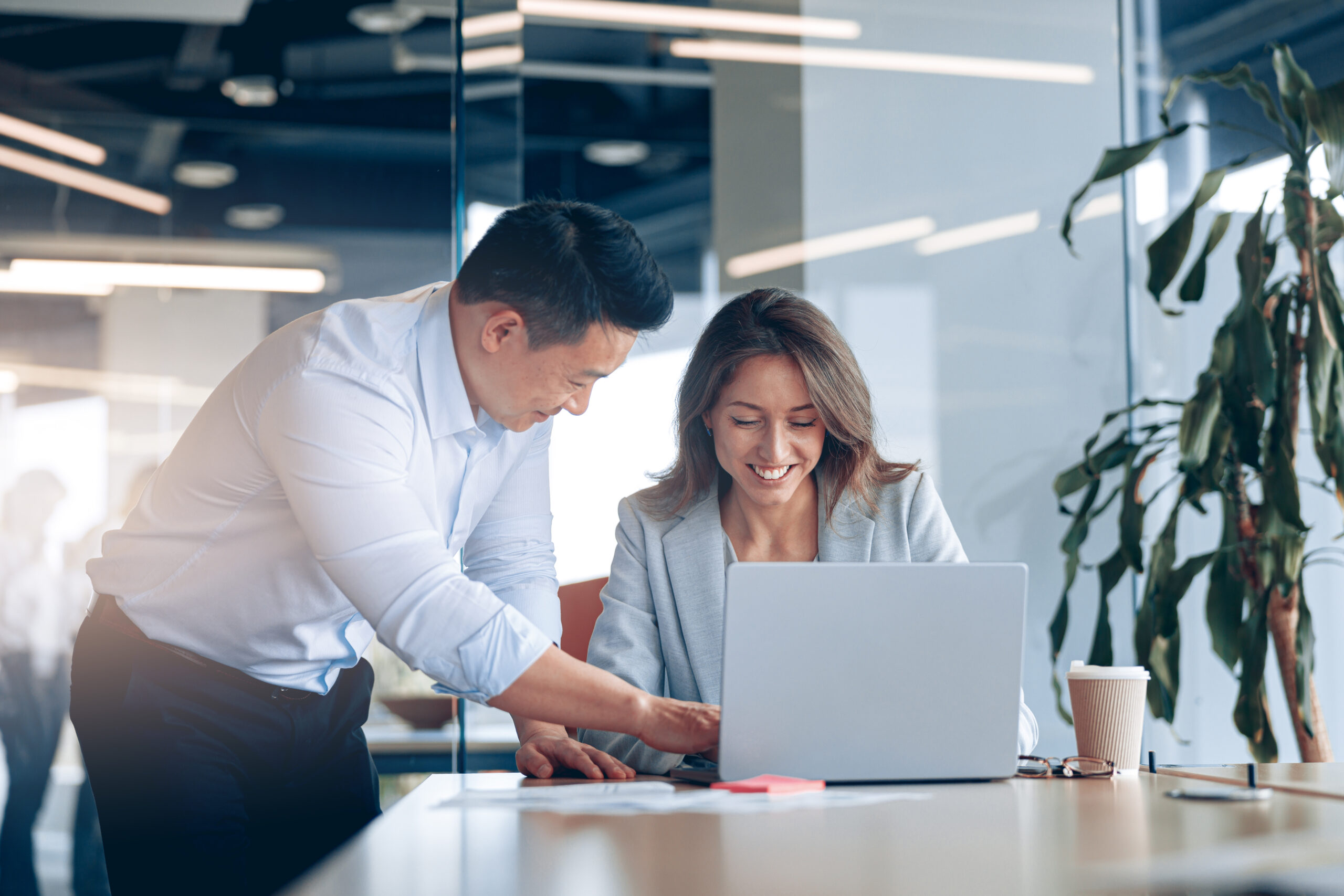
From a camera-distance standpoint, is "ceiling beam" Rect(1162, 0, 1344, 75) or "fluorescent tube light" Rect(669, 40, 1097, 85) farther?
"ceiling beam" Rect(1162, 0, 1344, 75)

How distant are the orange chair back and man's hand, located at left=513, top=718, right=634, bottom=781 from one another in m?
0.62

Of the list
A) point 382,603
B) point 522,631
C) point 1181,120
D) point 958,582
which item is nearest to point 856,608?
→ point 958,582

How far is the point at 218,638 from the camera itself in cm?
161

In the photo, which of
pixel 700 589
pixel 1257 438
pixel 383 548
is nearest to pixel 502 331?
pixel 383 548

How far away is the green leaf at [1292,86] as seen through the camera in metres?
2.74

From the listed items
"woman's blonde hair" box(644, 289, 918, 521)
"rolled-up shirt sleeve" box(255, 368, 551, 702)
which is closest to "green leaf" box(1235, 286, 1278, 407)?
"woman's blonde hair" box(644, 289, 918, 521)

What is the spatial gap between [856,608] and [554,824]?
0.43 meters

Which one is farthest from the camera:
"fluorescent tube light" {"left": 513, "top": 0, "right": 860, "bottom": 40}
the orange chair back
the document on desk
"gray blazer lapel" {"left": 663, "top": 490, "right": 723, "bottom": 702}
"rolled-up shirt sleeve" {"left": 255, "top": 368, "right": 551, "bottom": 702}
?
"fluorescent tube light" {"left": 513, "top": 0, "right": 860, "bottom": 40}

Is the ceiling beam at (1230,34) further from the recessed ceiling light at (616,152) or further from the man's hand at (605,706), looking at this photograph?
the man's hand at (605,706)

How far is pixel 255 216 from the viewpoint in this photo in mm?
3320

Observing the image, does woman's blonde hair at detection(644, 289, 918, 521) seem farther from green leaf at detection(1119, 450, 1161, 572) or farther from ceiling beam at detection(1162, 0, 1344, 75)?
ceiling beam at detection(1162, 0, 1344, 75)

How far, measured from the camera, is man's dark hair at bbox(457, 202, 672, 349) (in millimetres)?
1576

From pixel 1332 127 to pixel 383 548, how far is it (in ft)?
8.10

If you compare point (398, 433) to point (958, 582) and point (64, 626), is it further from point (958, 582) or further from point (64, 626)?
point (64, 626)
